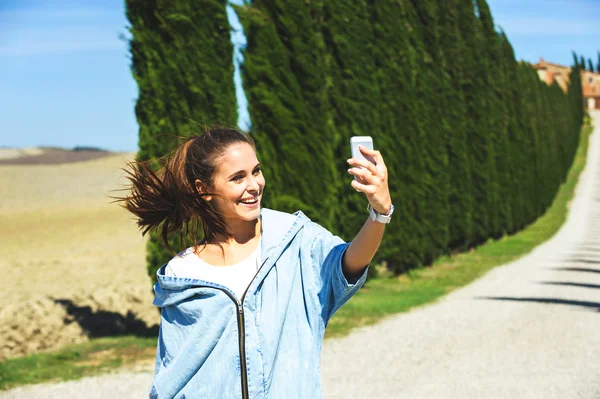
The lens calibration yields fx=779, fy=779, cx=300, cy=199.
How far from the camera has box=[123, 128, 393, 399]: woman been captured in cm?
229

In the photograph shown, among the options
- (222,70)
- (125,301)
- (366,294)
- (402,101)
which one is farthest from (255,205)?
(402,101)

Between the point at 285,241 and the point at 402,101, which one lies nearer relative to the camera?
the point at 285,241

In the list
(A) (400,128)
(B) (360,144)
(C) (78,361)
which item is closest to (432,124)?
(A) (400,128)

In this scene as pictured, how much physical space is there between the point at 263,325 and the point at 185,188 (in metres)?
0.66

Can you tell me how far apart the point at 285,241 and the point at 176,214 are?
0.57 meters

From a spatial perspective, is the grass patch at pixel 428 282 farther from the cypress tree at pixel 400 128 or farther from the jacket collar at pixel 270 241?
the jacket collar at pixel 270 241

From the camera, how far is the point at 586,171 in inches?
1874

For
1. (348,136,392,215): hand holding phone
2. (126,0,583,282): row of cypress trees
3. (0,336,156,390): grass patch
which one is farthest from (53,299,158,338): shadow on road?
(348,136,392,215): hand holding phone

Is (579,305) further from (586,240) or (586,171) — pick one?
(586,171)

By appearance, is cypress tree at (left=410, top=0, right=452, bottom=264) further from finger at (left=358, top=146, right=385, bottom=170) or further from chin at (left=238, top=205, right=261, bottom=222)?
finger at (left=358, top=146, right=385, bottom=170)

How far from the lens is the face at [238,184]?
2512 millimetres

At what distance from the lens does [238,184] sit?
2.53m

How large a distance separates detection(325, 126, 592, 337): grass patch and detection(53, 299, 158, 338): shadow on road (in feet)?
7.21

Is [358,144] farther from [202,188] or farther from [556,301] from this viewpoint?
[556,301]
